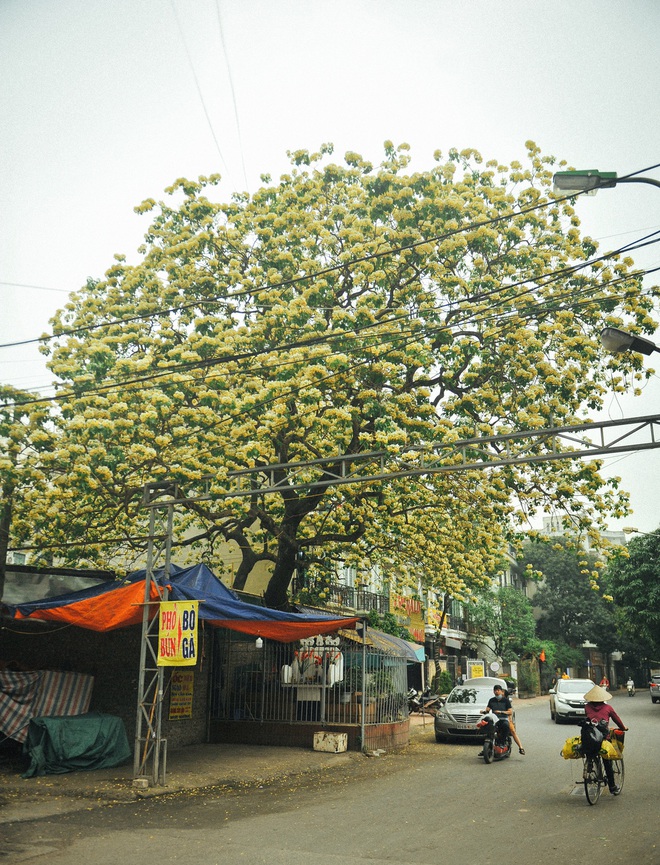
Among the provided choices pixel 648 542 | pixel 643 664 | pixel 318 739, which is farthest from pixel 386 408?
pixel 643 664

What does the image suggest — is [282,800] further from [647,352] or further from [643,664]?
[643,664]

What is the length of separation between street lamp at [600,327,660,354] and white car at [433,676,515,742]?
1308cm

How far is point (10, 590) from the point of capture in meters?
16.2

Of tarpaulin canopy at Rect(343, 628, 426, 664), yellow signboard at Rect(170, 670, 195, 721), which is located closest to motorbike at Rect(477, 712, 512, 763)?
tarpaulin canopy at Rect(343, 628, 426, 664)

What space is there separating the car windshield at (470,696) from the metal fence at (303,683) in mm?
3203

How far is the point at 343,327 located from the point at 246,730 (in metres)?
10.4

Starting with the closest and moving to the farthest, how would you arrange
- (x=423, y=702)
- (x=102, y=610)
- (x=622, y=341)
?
(x=622, y=341) < (x=102, y=610) < (x=423, y=702)

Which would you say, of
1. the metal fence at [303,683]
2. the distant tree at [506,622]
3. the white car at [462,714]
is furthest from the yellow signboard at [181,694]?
the distant tree at [506,622]

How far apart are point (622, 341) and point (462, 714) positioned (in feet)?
45.2

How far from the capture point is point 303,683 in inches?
741

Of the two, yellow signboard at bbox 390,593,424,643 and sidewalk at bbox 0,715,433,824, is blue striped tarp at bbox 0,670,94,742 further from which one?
yellow signboard at bbox 390,593,424,643

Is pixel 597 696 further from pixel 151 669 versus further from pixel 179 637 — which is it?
pixel 151 669

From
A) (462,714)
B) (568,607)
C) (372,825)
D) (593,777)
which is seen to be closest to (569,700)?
(462,714)

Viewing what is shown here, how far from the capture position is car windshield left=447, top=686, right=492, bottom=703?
2206 centimetres
